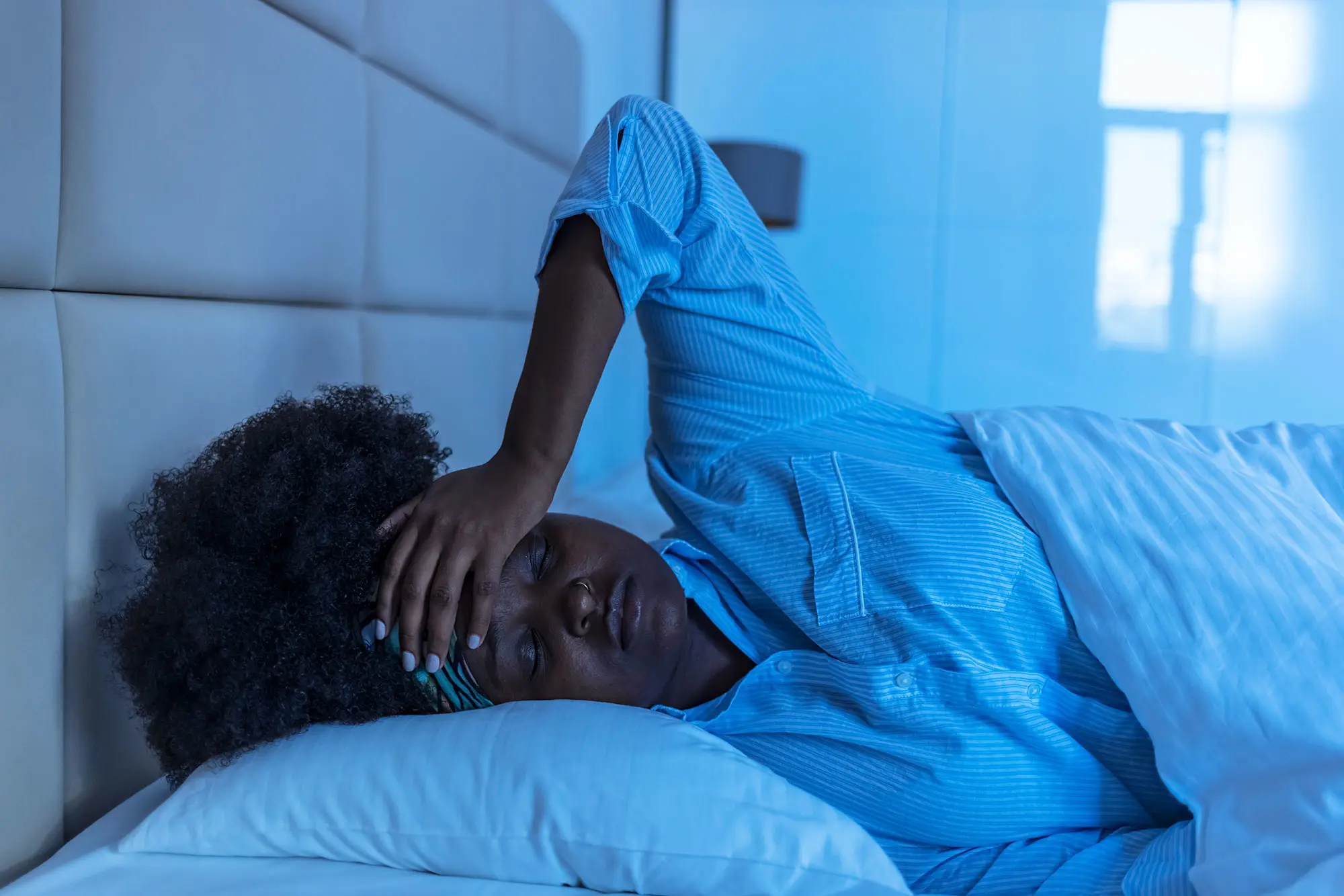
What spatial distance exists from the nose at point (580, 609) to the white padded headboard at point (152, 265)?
40 cm

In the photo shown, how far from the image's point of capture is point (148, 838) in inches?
31.0

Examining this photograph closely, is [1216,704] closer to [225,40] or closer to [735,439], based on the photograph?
[735,439]

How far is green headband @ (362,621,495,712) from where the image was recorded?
2.86 ft

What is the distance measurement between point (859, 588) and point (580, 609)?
0.27 m

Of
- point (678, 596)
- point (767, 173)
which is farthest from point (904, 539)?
point (767, 173)

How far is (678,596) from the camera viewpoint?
0.97 meters

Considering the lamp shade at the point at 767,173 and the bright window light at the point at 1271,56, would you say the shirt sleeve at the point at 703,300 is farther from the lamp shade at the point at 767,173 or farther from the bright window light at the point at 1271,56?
the bright window light at the point at 1271,56

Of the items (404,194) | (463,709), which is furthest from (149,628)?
(404,194)

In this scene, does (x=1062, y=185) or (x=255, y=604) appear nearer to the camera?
(x=255, y=604)

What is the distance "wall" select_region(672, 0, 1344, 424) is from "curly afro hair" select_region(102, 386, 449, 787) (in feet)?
8.10

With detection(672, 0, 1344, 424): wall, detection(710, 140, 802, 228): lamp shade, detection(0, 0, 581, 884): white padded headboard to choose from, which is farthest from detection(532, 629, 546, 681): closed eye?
detection(672, 0, 1344, 424): wall

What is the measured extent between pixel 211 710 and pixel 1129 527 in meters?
0.83

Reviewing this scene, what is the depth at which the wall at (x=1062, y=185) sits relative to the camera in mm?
3023

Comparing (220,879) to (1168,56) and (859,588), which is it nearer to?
(859,588)
